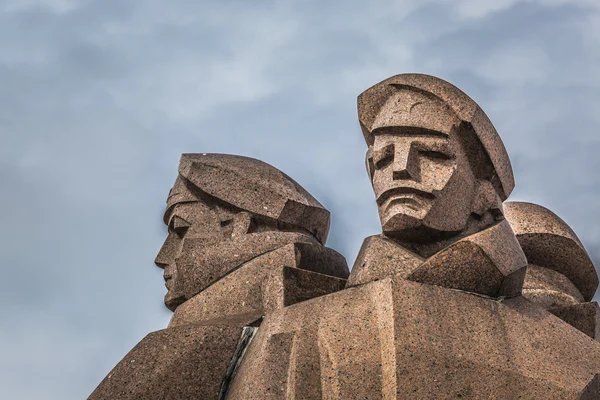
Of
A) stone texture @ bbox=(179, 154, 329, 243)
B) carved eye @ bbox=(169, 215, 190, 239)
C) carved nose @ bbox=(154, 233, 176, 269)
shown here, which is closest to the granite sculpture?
stone texture @ bbox=(179, 154, 329, 243)

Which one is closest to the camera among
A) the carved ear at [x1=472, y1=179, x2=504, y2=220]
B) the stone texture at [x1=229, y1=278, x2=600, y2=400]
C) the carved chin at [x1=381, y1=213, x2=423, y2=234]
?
the stone texture at [x1=229, y1=278, x2=600, y2=400]

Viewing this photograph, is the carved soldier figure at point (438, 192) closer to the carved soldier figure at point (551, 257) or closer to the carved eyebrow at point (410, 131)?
the carved eyebrow at point (410, 131)

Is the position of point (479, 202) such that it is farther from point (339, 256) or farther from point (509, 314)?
point (339, 256)

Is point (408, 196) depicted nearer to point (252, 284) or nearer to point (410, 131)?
point (410, 131)

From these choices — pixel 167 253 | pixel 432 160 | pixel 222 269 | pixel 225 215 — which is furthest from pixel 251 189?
pixel 432 160

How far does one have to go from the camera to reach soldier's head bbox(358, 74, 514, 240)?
7086mm

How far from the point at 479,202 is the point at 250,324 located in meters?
2.05

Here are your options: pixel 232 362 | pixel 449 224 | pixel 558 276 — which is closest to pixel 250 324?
pixel 232 362

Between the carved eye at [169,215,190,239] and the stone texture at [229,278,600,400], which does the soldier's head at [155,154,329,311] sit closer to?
the carved eye at [169,215,190,239]

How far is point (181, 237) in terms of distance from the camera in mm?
9945

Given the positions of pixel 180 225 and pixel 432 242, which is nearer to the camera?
pixel 432 242

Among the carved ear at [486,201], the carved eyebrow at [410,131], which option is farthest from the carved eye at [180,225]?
the carved ear at [486,201]

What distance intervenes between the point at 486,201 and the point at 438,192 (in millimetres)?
560

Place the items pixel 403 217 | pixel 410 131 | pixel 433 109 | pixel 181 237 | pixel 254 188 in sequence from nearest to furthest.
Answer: pixel 403 217 < pixel 410 131 < pixel 433 109 < pixel 254 188 < pixel 181 237
